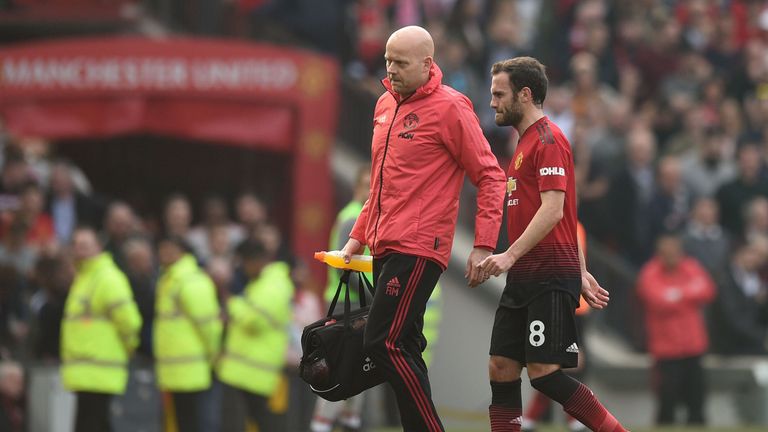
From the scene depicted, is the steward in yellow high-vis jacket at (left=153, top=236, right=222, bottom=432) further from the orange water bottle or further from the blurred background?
the orange water bottle

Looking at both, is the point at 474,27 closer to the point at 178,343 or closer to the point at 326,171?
the point at 326,171

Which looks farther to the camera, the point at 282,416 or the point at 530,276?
the point at 282,416

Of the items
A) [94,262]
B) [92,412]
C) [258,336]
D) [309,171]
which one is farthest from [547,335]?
[309,171]

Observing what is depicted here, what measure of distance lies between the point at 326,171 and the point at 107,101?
8.49 feet

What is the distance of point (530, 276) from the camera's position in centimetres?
884

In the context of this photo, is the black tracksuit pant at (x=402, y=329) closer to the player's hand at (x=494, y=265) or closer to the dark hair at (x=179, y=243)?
the player's hand at (x=494, y=265)

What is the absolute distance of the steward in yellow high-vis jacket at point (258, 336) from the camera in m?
14.5

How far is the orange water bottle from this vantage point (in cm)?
897

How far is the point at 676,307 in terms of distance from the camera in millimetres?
A: 17344

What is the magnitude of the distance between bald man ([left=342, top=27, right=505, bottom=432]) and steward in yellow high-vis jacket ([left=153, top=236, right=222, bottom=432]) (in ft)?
18.5

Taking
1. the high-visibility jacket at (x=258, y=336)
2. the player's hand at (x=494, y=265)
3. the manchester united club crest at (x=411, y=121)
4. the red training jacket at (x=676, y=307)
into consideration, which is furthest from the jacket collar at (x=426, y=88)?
the red training jacket at (x=676, y=307)

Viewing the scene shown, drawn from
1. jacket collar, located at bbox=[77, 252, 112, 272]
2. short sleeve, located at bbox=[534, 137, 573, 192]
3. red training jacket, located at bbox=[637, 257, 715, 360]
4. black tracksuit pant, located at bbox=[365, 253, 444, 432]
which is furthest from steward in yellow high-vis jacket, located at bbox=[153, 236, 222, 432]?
short sleeve, located at bbox=[534, 137, 573, 192]

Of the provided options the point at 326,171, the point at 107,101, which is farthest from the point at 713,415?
the point at 107,101

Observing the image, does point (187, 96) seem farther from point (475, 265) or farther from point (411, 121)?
point (475, 265)
